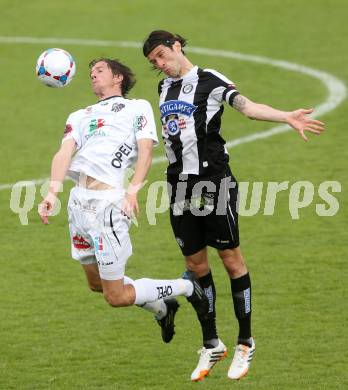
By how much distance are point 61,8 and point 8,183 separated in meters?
11.6

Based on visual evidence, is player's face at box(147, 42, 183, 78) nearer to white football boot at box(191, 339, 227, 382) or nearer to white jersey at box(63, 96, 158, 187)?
white jersey at box(63, 96, 158, 187)

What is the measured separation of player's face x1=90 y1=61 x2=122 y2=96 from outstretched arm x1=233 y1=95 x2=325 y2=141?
121cm

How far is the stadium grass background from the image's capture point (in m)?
11.1

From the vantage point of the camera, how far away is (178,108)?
1031 cm

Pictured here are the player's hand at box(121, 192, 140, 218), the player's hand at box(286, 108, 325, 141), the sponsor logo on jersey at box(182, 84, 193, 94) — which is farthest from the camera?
the sponsor logo on jersey at box(182, 84, 193, 94)

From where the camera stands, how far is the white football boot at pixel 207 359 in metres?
10.6

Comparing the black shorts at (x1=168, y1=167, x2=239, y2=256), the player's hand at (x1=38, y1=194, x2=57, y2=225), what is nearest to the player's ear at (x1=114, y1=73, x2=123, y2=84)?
the black shorts at (x1=168, y1=167, x2=239, y2=256)

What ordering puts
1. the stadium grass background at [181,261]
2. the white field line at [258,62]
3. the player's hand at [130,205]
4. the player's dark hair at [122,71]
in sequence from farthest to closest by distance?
the white field line at [258,62] → the stadium grass background at [181,261] → the player's dark hair at [122,71] → the player's hand at [130,205]

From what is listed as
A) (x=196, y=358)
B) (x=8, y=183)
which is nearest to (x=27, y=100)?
(x=8, y=183)

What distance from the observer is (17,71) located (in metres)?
23.1

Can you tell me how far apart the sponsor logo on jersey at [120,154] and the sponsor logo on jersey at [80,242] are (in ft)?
2.49

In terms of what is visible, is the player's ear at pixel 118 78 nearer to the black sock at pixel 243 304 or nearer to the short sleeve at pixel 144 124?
the short sleeve at pixel 144 124

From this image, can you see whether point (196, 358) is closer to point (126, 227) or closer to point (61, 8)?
point (126, 227)

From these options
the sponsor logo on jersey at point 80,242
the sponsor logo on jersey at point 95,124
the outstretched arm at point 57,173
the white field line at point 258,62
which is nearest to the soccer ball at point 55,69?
the sponsor logo on jersey at point 95,124
